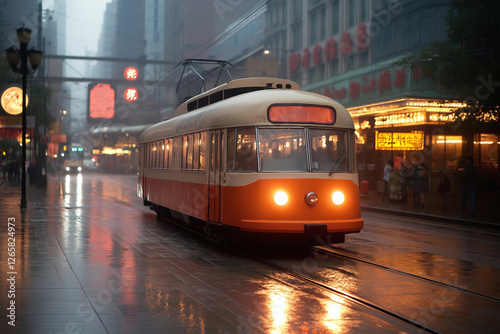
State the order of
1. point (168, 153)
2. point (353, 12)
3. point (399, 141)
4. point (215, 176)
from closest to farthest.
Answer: point (215, 176), point (168, 153), point (399, 141), point (353, 12)

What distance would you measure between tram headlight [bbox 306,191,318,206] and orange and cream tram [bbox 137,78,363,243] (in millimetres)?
17

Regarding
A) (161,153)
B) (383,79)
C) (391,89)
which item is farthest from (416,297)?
(383,79)

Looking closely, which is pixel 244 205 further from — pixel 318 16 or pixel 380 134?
pixel 318 16

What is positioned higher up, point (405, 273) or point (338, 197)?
point (338, 197)

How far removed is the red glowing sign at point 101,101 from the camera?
80000 millimetres

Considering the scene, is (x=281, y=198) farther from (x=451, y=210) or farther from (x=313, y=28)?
(x=313, y=28)

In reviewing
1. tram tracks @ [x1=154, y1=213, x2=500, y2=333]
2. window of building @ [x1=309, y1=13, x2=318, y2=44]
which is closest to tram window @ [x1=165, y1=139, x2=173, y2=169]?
tram tracks @ [x1=154, y1=213, x2=500, y2=333]

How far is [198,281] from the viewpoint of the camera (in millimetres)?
9492

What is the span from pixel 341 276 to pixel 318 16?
136 feet

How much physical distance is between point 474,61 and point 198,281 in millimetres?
17951

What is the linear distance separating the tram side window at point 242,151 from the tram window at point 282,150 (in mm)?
162

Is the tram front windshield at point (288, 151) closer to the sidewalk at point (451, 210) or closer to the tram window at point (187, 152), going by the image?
the tram window at point (187, 152)

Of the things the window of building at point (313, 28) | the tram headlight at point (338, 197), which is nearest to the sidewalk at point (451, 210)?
the tram headlight at point (338, 197)

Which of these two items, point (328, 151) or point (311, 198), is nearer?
point (311, 198)
